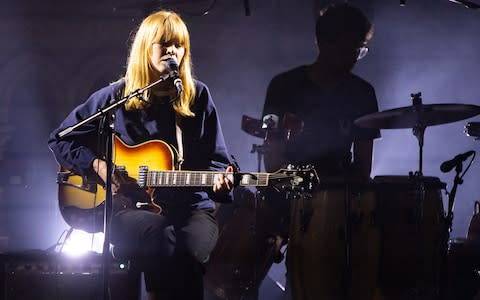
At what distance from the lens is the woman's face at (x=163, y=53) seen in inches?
160

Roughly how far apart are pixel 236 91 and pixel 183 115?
18.0ft

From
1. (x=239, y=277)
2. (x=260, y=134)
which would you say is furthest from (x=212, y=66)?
(x=239, y=277)

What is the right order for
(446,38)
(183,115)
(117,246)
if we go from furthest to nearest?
(446,38)
(183,115)
(117,246)

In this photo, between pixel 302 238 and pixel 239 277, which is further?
pixel 239 277

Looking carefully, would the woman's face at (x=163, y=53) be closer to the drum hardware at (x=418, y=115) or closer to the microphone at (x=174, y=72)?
the microphone at (x=174, y=72)

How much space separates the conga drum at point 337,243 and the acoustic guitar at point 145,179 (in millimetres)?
290

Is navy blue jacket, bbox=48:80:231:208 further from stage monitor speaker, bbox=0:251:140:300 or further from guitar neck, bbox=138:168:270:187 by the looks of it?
stage monitor speaker, bbox=0:251:140:300

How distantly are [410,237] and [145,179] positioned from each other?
5.43 ft

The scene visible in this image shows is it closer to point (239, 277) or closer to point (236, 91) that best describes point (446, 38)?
point (236, 91)

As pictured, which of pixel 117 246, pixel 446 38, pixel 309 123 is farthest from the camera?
pixel 446 38

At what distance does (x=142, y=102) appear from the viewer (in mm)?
4105

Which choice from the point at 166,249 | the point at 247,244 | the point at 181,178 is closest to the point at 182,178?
the point at 181,178

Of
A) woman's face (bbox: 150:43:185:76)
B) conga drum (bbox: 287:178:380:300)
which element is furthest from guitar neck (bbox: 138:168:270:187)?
woman's face (bbox: 150:43:185:76)

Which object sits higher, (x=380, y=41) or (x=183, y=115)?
(x=380, y=41)
